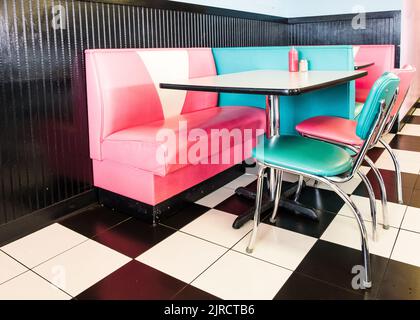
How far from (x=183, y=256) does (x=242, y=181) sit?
122 cm

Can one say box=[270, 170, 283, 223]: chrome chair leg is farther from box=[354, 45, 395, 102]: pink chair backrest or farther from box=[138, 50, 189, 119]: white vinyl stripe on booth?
box=[354, 45, 395, 102]: pink chair backrest

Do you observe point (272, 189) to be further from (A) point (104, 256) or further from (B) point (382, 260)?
(A) point (104, 256)

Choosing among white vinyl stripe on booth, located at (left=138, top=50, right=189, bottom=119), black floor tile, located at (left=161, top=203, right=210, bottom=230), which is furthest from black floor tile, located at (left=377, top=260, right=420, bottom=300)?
white vinyl stripe on booth, located at (left=138, top=50, right=189, bottom=119)

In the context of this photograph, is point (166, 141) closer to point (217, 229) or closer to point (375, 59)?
point (217, 229)

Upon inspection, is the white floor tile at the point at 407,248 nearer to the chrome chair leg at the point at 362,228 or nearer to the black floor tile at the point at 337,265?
the black floor tile at the point at 337,265

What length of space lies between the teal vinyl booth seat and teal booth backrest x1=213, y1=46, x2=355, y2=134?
2.60ft

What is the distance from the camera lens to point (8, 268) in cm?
183

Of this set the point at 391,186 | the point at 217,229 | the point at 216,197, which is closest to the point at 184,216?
the point at 217,229

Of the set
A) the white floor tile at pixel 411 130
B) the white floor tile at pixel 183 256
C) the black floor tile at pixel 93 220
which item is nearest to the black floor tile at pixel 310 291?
the white floor tile at pixel 183 256

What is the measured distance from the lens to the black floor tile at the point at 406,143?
3818mm

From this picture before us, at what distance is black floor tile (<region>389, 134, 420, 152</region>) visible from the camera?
382 cm

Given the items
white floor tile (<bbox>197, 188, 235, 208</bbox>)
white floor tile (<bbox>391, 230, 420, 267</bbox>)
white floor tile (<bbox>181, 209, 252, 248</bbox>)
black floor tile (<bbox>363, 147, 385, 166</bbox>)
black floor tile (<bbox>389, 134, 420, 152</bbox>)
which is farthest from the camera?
black floor tile (<bbox>389, 134, 420, 152</bbox>)
